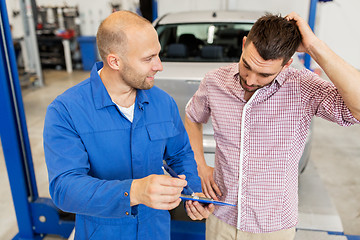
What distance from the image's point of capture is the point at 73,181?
3.44ft

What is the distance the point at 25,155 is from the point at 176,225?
4.15 ft

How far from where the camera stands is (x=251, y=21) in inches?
127

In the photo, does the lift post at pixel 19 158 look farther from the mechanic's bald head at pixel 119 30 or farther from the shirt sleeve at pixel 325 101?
the shirt sleeve at pixel 325 101

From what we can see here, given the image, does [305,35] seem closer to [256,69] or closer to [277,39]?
[277,39]


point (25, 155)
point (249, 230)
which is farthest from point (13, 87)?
point (249, 230)

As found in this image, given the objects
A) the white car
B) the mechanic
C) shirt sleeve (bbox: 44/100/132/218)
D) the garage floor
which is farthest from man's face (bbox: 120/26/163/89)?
the garage floor

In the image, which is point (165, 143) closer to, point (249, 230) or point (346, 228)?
point (249, 230)

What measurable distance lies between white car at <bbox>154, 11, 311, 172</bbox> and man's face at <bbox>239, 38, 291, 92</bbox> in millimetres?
1162

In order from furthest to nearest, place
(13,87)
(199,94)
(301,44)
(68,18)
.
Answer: (68,18), (13,87), (199,94), (301,44)

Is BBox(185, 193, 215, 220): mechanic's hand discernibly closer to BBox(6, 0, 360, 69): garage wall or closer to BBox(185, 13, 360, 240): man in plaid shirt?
BBox(185, 13, 360, 240): man in plaid shirt

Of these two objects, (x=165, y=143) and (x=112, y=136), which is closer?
(x=112, y=136)

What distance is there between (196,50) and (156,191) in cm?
296

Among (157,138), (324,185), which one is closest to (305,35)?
(157,138)

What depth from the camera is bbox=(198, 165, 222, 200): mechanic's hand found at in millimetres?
1556
